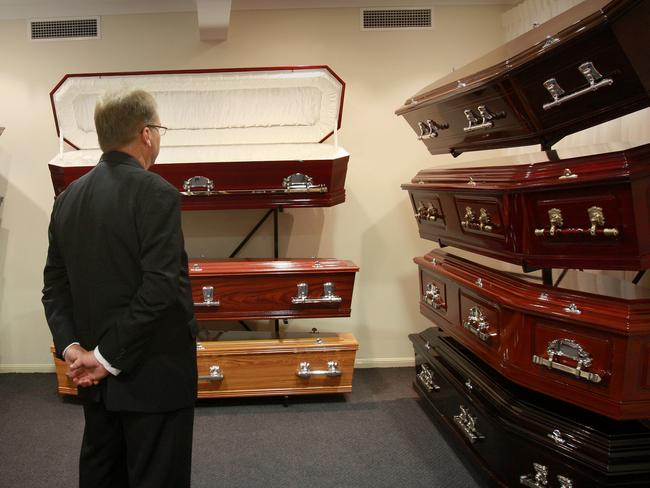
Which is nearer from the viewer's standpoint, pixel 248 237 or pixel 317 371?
pixel 317 371

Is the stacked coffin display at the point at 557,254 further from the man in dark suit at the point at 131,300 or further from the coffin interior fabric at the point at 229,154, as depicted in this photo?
the man in dark suit at the point at 131,300

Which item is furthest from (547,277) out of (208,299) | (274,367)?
(208,299)

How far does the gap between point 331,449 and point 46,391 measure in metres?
2.07

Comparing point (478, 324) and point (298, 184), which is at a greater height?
point (298, 184)

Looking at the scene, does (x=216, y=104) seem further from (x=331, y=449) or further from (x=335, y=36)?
(x=331, y=449)

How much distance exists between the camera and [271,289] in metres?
3.24

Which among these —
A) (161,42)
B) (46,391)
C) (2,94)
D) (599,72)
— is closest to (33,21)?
(2,94)

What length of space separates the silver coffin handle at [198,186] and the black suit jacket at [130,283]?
5.23 feet

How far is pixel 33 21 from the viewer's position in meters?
3.86

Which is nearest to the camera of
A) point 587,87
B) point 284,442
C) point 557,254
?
point 587,87

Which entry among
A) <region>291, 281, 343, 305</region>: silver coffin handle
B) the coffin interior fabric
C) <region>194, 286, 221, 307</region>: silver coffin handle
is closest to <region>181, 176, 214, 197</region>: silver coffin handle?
the coffin interior fabric

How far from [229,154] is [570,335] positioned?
2.27 metres

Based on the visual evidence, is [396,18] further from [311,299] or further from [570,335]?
[570,335]

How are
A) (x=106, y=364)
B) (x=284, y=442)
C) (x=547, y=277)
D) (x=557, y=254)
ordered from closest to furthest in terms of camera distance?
(x=106, y=364) → (x=557, y=254) → (x=547, y=277) → (x=284, y=442)
